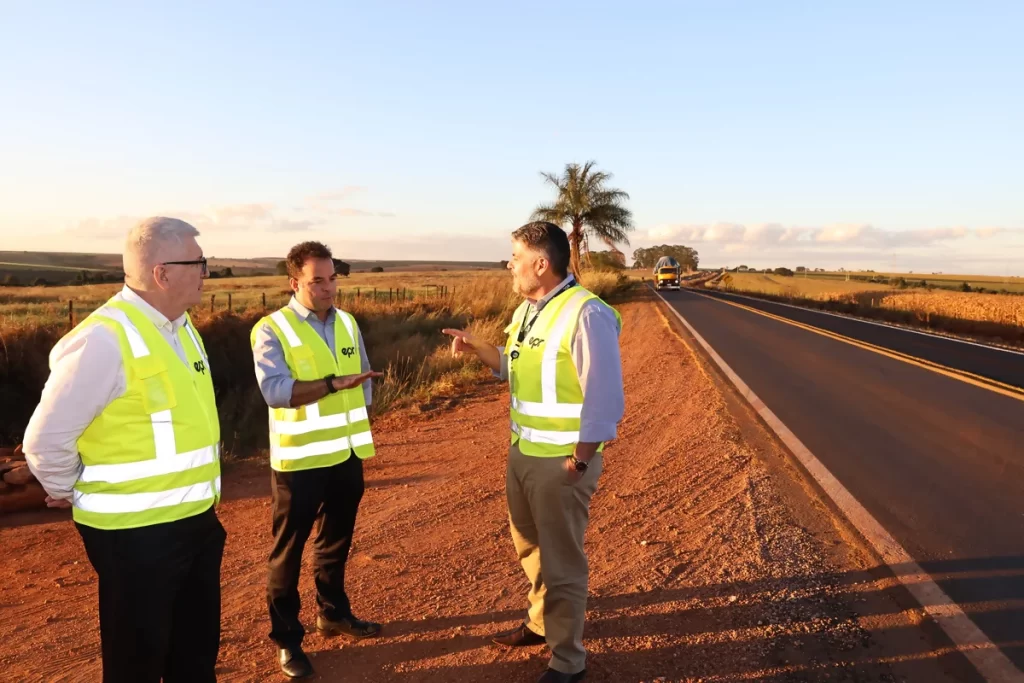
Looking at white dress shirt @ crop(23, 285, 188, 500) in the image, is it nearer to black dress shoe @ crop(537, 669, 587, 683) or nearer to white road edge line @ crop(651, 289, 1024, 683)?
black dress shoe @ crop(537, 669, 587, 683)

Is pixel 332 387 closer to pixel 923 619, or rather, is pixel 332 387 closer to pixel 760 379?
pixel 923 619

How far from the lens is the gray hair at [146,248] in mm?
2535

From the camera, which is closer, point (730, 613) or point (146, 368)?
point (146, 368)

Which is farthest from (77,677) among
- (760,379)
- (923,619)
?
(760,379)

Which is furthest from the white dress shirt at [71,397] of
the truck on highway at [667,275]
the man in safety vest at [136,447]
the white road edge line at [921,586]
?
the truck on highway at [667,275]

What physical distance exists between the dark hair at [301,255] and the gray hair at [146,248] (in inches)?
45.2

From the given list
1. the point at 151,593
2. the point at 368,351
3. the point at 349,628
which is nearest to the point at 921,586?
the point at 349,628

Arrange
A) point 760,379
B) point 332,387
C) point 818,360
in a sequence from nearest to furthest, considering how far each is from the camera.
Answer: point 332,387 → point 760,379 → point 818,360

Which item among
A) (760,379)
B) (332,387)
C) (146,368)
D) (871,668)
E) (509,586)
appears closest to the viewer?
(146,368)

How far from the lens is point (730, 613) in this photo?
150 inches

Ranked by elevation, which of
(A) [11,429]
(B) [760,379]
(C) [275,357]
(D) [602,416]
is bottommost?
(A) [11,429]

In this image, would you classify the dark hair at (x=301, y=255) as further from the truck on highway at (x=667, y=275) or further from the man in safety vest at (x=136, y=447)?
the truck on highway at (x=667, y=275)

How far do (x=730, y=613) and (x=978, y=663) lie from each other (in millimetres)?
1134

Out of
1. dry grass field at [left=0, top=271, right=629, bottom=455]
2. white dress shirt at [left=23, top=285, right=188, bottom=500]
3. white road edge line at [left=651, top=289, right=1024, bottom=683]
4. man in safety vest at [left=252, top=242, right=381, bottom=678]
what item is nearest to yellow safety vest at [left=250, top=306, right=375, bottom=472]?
man in safety vest at [left=252, top=242, right=381, bottom=678]
